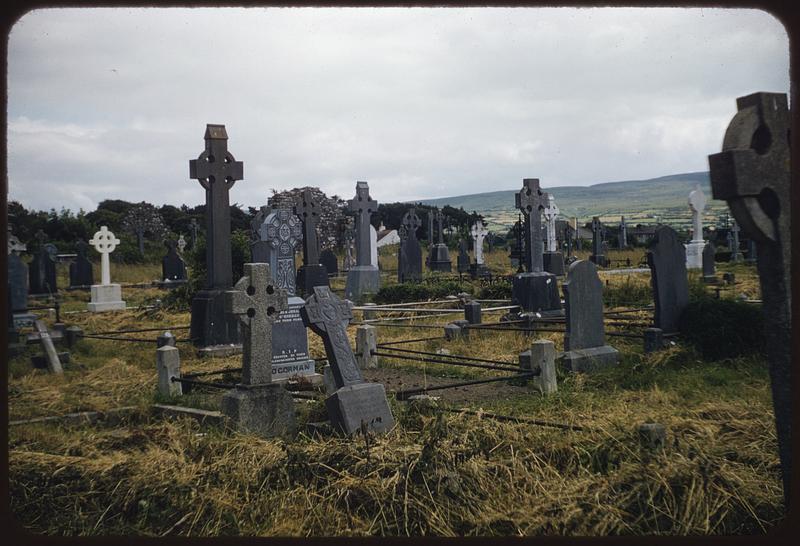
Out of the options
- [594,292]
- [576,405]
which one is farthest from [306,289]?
[576,405]

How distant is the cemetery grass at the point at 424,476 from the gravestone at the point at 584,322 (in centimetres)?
273

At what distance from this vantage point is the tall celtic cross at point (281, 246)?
12.5 meters

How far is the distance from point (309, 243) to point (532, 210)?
584cm

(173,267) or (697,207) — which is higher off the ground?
(697,207)

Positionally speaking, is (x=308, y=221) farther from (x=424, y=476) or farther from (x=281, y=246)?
(x=424, y=476)

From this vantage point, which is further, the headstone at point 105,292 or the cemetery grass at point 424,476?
the headstone at point 105,292

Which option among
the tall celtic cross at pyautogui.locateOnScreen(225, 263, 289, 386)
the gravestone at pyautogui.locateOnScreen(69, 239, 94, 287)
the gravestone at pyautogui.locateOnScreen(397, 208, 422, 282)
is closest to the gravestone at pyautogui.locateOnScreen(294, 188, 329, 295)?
the gravestone at pyautogui.locateOnScreen(397, 208, 422, 282)

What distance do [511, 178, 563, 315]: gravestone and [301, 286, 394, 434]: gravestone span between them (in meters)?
10.5

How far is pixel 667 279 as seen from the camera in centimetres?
1230

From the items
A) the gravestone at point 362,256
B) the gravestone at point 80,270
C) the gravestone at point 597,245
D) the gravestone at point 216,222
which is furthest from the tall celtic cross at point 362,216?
the gravestone at point 597,245

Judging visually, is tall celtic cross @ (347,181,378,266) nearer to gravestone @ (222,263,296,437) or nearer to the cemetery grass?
gravestone @ (222,263,296,437)

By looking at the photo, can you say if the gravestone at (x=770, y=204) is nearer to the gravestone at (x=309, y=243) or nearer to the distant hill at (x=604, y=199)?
the gravestone at (x=309, y=243)

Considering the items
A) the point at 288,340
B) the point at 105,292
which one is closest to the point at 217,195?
the point at 288,340

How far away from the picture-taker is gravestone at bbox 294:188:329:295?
65.1 feet
